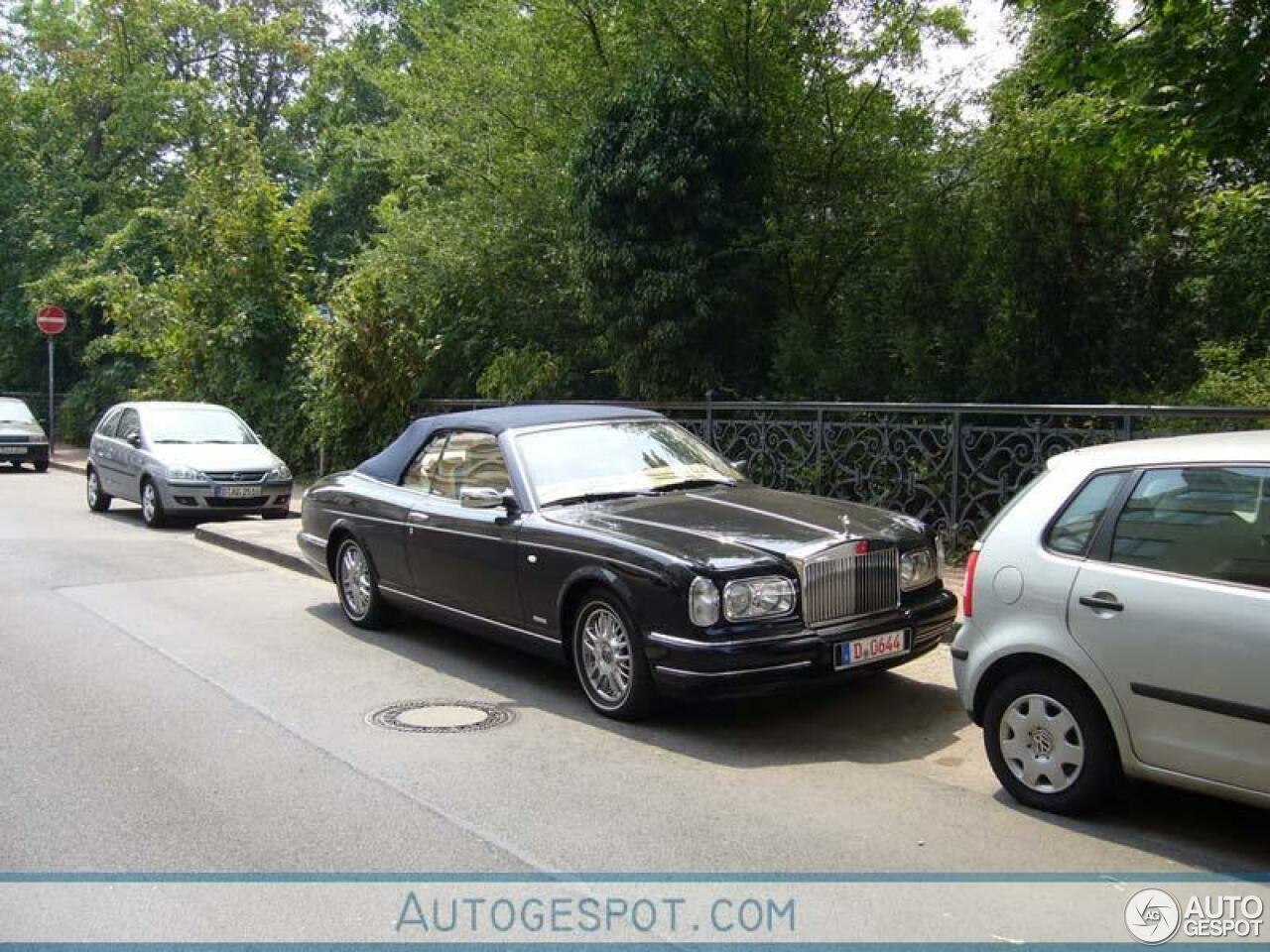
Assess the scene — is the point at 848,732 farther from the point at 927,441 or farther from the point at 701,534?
the point at 927,441

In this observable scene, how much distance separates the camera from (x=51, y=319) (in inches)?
1039

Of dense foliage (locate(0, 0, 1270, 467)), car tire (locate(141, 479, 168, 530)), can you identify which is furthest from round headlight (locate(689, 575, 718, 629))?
car tire (locate(141, 479, 168, 530))

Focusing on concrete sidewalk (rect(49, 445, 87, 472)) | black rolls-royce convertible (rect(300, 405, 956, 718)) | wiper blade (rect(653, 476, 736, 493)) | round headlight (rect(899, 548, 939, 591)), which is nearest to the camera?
black rolls-royce convertible (rect(300, 405, 956, 718))

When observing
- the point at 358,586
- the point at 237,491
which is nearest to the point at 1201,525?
the point at 358,586

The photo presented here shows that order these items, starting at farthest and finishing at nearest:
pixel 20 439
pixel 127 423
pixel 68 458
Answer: pixel 68 458 < pixel 20 439 < pixel 127 423

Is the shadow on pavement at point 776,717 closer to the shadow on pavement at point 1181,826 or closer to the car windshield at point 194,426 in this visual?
the shadow on pavement at point 1181,826

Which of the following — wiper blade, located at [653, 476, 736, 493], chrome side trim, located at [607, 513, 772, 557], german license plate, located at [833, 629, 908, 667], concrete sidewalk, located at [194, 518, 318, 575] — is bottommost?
concrete sidewalk, located at [194, 518, 318, 575]

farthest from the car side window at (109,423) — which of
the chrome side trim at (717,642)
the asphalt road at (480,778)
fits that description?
the chrome side trim at (717,642)

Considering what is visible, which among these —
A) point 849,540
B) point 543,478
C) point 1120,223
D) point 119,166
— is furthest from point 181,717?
point 119,166

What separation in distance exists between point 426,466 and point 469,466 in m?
0.63

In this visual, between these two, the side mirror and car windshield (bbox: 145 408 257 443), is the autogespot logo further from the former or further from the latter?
car windshield (bbox: 145 408 257 443)

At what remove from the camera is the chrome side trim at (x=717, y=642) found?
5.43 meters

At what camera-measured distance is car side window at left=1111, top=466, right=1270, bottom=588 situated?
4086 millimetres

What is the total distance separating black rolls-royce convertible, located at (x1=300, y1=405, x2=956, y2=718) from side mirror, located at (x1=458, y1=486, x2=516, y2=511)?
14mm
